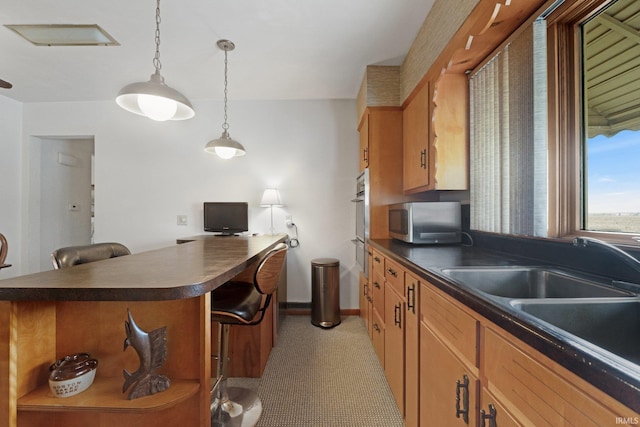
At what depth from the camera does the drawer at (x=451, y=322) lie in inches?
30.5

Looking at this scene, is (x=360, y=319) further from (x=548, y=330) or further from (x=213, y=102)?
(x=213, y=102)

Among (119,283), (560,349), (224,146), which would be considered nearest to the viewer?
(560,349)

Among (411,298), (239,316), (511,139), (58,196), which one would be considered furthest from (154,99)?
(58,196)

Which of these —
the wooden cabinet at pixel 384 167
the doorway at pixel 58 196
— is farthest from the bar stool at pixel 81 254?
the doorway at pixel 58 196

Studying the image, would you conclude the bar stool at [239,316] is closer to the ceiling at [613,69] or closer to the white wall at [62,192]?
the ceiling at [613,69]

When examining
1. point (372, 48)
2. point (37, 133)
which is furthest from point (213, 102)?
point (37, 133)

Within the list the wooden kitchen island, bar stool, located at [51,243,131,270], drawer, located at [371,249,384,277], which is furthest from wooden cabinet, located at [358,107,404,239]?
bar stool, located at [51,243,131,270]

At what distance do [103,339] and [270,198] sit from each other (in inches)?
88.0

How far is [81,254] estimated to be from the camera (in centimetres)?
146

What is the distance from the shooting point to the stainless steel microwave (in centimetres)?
188

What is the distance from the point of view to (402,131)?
8.05 feet

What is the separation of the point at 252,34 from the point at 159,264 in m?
1.92

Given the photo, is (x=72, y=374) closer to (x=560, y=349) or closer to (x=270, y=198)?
(x=560, y=349)

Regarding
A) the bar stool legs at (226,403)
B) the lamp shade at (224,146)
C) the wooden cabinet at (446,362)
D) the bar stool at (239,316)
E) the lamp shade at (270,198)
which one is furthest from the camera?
the lamp shade at (270,198)
